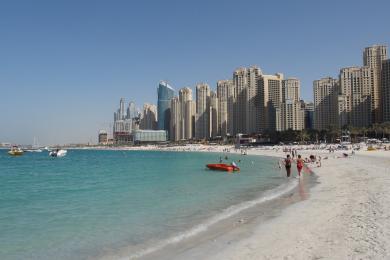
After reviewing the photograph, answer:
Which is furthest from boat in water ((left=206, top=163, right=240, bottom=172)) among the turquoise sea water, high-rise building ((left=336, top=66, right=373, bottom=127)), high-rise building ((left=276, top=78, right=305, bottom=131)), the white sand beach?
high-rise building ((left=276, top=78, right=305, bottom=131))

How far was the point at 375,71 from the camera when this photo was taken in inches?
6344

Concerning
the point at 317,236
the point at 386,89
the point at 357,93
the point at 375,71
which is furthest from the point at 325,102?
the point at 317,236

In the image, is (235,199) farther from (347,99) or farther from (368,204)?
(347,99)

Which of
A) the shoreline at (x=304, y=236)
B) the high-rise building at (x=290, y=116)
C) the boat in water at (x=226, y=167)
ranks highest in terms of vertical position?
the high-rise building at (x=290, y=116)

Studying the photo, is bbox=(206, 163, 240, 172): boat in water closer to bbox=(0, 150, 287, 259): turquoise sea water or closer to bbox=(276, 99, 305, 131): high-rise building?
bbox=(0, 150, 287, 259): turquoise sea water

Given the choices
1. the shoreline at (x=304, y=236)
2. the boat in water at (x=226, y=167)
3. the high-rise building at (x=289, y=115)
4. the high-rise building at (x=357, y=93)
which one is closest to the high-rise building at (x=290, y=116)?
the high-rise building at (x=289, y=115)

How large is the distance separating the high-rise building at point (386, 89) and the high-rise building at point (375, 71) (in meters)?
5.00

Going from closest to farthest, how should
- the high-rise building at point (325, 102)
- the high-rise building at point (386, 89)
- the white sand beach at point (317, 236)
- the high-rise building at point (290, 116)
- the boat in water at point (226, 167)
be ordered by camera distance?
1. the white sand beach at point (317, 236)
2. the boat in water at point (226, 167)
3. the high-rise building at point (386, 89)
4. the high-rise building at point (325, 102)
5. the high-rise building at point (290, 116)

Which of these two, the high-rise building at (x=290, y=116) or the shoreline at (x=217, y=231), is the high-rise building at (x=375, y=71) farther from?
the shoreline at (x=217, y=231)

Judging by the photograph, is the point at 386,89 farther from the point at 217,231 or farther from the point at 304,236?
the point at 304,236

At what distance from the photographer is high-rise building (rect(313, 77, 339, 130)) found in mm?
163875

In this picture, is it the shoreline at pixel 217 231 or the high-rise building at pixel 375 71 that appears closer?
the shoreline at pixel 217 231

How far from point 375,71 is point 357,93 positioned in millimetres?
17383

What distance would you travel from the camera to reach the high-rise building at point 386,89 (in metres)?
144
